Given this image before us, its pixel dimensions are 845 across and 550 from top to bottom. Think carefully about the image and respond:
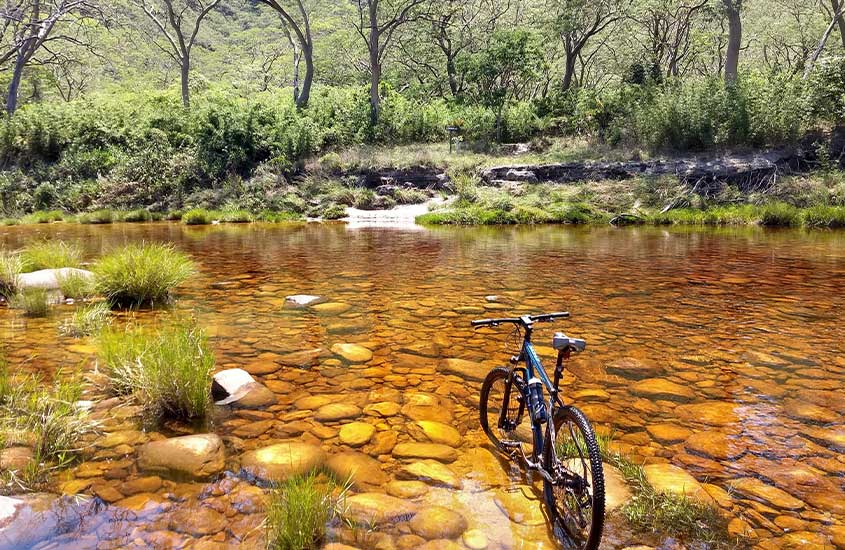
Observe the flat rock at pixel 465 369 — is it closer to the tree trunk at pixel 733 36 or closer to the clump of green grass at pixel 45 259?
the clump of green grass at pixel 45 259

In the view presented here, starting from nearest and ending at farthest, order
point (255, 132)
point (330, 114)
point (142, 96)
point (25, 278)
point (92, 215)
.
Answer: point (25, 278), point (92, 215), point (255, 132), point (330, 114), point (142, 96)

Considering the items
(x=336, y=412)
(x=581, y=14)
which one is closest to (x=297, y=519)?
(x=336, y=412)

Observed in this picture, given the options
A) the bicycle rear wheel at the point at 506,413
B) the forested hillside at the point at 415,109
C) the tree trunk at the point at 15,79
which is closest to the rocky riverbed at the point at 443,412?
the bicycle rear wheel at the point at 506,413

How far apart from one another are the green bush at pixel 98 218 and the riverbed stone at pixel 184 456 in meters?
20.8

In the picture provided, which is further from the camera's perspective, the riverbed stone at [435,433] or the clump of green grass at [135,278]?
the clump of green grass at [135,278]

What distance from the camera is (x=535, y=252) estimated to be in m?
11.8

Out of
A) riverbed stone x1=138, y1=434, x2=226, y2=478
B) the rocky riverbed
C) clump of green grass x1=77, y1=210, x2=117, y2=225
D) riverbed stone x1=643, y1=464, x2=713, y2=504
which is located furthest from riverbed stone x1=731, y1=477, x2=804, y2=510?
clump of green grass x1=77, y1=210, x2=117, y2=225

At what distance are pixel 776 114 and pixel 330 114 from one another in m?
21.2

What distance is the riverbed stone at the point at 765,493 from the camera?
267 cm

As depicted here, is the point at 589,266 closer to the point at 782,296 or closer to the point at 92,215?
the point at 782,296

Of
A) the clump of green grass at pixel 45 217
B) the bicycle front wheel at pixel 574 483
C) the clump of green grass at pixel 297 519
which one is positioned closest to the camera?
the bicycle front wheel at pixel 574 483

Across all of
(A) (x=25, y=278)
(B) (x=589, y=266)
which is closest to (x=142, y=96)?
(A) (x=25, y=278)

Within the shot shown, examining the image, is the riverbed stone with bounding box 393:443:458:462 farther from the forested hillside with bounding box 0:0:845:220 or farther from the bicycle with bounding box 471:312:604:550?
the forested hillside with bounding box 0:0:845:220

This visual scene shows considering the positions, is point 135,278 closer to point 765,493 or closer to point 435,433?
point 435,433
